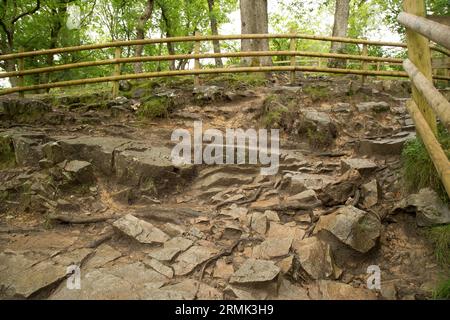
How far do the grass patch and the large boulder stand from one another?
76 centimetres

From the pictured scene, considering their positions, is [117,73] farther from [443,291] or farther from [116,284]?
[443,291]

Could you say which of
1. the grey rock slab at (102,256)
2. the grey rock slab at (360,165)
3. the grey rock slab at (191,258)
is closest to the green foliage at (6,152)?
the grey rock slab at (102,256)

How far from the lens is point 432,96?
Result: 2.97 metres

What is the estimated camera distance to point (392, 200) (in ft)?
14.6

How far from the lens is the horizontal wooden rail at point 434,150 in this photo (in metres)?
2.95

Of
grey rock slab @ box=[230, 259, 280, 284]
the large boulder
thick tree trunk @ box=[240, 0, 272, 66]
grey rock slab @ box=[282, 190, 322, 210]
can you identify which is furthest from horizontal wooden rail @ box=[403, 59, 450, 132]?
thick tree trunk @ box=[240, 0, 272, 66]

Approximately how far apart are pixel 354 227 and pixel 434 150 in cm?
119

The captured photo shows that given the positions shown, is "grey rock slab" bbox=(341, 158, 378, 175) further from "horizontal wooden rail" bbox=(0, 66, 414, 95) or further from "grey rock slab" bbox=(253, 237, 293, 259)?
"horizontal wooden rail" bbox=(0, 66, 414, 95)

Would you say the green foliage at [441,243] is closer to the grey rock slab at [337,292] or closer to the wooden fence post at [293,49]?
the grey rock slab at [337,292]

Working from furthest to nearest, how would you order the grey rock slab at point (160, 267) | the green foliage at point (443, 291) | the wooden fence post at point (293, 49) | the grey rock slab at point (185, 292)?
1. the wooden fence post at point (293, 49)
2. the grey rock slab at point (160, 267)
3. the grey rock slab at point (185, 292)
4. the green foliage at point (443, 291)

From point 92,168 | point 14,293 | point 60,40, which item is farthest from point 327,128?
point 60,40

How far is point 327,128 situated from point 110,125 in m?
4.56

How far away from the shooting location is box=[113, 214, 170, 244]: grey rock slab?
424cm

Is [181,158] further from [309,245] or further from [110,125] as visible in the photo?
[309,245]
